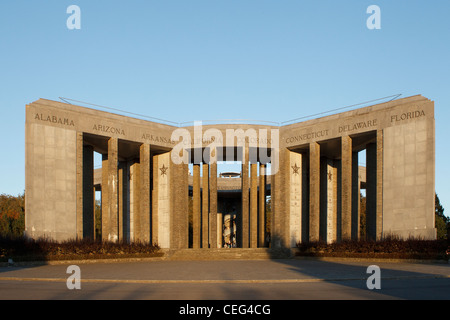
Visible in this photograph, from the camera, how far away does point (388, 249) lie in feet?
103

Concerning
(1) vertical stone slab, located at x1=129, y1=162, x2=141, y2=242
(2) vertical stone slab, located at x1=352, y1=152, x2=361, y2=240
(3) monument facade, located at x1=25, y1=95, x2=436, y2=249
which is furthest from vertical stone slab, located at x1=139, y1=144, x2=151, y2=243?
(2) vertical stone slab, located at x1=352, y1=152, x2=361, y2=240

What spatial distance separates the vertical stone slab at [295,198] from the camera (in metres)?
42.0

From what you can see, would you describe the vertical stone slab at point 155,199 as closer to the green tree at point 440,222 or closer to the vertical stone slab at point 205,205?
the vertical stone slab at point 205,205

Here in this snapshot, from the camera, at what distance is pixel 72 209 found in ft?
119

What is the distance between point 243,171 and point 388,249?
15.2 metres

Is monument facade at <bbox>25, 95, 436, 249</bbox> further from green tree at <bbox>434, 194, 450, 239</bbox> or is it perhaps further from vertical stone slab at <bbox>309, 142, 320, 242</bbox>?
green tree at <bbox>434, 194, 450, 239</bbox>

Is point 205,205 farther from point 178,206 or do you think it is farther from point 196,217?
point 178,206

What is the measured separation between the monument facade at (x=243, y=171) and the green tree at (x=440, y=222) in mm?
21812

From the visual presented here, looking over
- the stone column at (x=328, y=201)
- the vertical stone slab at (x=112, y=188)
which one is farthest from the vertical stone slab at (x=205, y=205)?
the stone column at (x=328, y=201)
